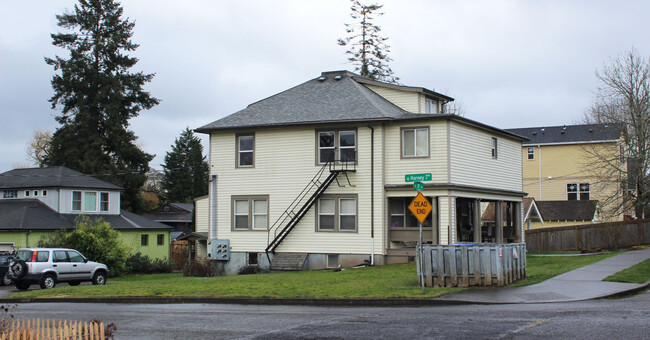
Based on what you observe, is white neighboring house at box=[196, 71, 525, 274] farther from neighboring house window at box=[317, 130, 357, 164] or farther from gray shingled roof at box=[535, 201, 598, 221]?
gray shingled roof at box=[535, 201, 598, 221]

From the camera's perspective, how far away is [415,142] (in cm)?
3073

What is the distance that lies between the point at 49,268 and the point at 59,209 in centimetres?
1888

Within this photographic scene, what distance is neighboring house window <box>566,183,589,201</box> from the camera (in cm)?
5909

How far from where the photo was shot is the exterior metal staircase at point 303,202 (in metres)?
31.4

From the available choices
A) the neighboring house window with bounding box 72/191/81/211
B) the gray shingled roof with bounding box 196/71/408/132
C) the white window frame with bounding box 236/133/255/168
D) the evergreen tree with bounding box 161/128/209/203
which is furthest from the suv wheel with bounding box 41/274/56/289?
the evergreen tree with bounding box 161/128/209/203

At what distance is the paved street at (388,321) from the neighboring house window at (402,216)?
585 inches

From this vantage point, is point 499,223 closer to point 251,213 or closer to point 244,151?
point 251,213

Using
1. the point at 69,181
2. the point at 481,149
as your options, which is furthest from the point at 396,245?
the point at 69,181

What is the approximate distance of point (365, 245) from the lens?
3102 cm

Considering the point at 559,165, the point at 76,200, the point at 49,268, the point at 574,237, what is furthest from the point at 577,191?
the point at 49,268

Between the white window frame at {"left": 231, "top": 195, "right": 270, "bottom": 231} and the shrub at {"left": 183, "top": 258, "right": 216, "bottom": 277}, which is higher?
the white window frame at {"left": 231, "top": 195, "right": 270, "bottom": 231}

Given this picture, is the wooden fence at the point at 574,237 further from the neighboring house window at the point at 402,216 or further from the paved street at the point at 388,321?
the paved street at the point at 388,321

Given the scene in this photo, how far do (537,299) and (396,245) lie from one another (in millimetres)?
15130

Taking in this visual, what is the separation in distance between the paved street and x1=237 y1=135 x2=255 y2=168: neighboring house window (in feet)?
54.6
